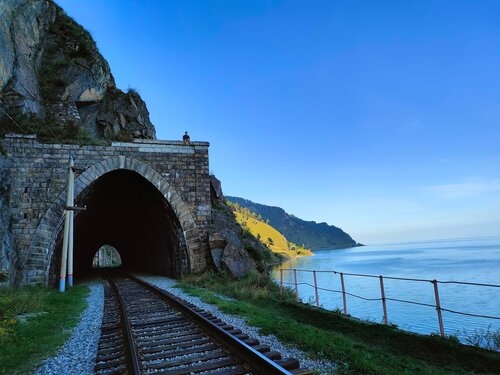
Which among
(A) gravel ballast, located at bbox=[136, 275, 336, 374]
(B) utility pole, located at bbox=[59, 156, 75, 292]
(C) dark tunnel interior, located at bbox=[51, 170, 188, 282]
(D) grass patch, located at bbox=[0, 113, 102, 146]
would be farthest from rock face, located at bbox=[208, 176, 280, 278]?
(A) gravel ballast, located at bbox=[136, 275, 336, 374]

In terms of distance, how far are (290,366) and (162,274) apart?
64.4 feet

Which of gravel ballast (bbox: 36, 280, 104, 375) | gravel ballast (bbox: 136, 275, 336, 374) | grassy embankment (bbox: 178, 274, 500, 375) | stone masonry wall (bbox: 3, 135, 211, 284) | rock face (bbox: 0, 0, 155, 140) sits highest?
rock face (bbox: 0, 0, 155, 140)

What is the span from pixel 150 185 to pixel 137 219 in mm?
7883

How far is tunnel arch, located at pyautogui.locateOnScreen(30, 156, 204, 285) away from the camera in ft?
50.4

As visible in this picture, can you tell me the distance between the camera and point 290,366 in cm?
423

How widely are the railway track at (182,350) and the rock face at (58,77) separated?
1410 cm

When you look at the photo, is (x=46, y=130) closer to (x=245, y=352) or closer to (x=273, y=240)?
(x=245, y=352)

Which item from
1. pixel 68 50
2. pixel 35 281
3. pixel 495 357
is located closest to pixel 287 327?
pixel 495 357

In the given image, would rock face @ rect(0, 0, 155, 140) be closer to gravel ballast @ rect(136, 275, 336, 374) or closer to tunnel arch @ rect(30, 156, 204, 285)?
tunnel arch @ rect(30, 156, 204, 285)

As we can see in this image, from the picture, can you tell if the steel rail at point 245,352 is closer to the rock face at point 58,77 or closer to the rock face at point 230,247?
the rock face at point 230,247

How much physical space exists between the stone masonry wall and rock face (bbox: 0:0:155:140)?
2.60 metres

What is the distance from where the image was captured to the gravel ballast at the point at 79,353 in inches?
191

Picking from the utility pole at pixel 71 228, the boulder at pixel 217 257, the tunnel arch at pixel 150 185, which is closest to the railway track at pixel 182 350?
the utility pole at pixel 71 228

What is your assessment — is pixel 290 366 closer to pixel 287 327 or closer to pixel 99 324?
pixel 287 327
